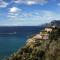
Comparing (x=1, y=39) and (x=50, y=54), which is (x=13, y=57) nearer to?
(x=50, y=54)

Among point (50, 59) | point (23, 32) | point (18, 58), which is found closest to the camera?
point (50, 59)

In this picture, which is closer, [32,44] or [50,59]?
[50,59]

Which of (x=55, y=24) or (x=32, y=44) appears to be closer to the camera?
(x=32, y=44)

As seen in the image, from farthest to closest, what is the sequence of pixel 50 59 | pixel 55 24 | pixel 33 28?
pixel 33 28
pixel 55 24
pixel 50 59

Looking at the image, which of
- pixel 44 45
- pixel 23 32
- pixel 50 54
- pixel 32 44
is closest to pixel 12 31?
pixel 23 32

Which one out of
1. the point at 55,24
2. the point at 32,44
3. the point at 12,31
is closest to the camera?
the point at 32,44

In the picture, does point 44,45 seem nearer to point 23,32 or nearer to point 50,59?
point 50,59

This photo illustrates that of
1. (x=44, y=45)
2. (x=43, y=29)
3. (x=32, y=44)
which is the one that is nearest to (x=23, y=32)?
(x=43, y=29)

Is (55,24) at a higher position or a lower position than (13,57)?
higher

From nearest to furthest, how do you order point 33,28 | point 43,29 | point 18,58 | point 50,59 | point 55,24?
point 50,59, point 18,58, point 55,24, point 43,29, point 33,28
